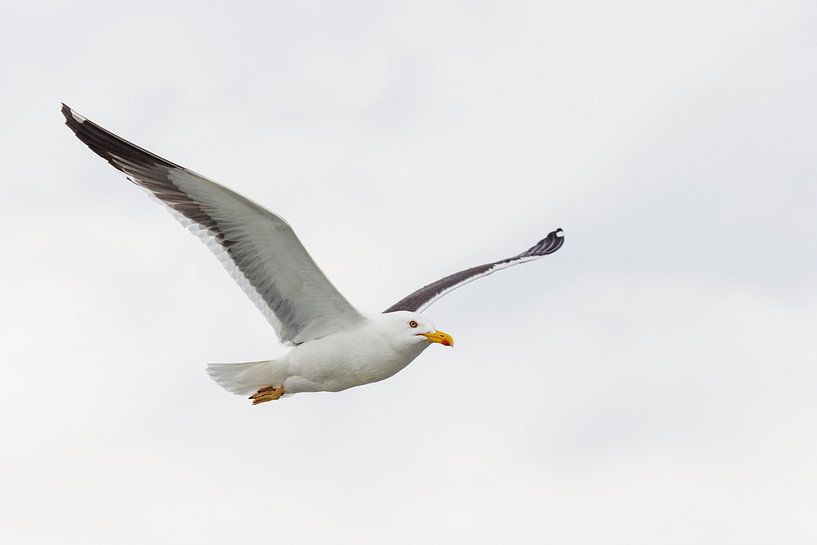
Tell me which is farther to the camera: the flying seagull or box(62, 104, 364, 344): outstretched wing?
the flying seagull

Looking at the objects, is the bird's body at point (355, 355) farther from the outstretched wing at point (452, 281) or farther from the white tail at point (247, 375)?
the outstretched wing at point (452, 281)

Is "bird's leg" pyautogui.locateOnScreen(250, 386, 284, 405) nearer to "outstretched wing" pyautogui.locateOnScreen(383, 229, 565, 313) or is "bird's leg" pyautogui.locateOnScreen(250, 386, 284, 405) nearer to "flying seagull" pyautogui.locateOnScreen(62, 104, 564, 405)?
"flying seagull" pyautogui.locateOnScreen(62, 104, 564, 405)

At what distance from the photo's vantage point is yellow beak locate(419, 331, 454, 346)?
17.3 meters

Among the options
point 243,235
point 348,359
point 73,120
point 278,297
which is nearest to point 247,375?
point 278,297

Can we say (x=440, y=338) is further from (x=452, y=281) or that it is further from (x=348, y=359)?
(x=452, y=281)

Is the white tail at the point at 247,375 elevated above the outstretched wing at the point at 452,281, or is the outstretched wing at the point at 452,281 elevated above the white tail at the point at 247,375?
the outstretched wing at the point at 452,281

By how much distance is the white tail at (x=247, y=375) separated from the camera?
1819 centimetres

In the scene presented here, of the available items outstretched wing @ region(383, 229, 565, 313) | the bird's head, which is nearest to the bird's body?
the bird's head

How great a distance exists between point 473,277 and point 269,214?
17.3 feet

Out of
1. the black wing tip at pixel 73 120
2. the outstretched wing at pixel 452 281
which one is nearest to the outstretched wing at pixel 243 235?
the black wing tip at pixel 73 120

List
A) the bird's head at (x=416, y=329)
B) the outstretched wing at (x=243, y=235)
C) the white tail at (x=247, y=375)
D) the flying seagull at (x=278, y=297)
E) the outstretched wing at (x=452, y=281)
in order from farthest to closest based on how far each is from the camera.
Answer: the outstretched wing at (x=452, y=281) < the white tail at (x=247, y=375) < the bird's head at (x=416, y=329) < the flying seagull at (x=278, y=297) < the outstretched wing at (x=243, y=235)

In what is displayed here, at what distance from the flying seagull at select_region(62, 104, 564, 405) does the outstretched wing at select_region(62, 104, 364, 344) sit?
0.4 inches

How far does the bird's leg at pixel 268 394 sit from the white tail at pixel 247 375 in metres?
0.05

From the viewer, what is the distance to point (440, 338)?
1739 centimetres
